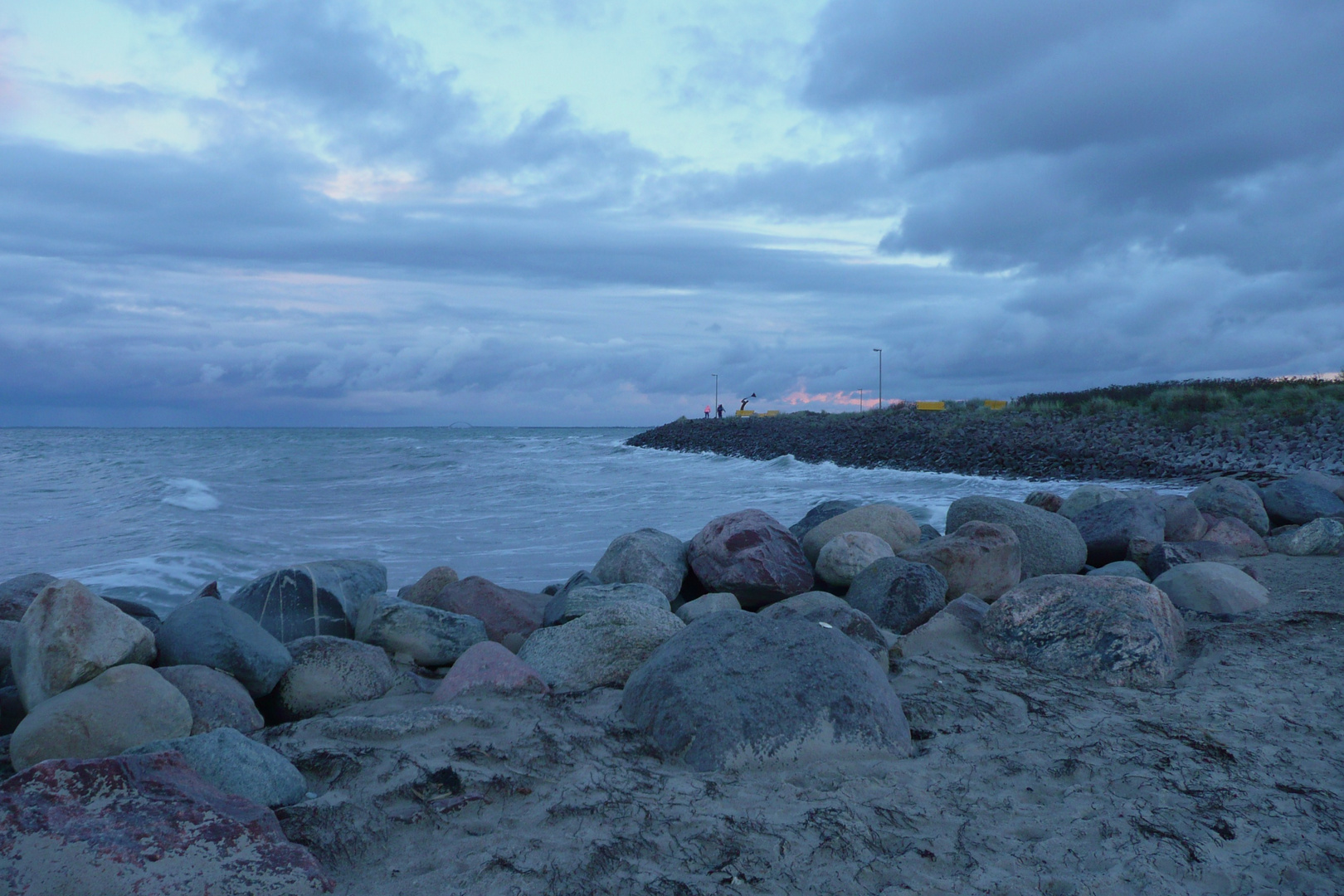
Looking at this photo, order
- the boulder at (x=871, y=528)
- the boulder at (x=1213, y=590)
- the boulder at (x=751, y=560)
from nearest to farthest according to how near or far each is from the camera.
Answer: the boulder at (x=1213, y=590)
the boulder at (x=751, y=560)
the boulder at (x=871, y=528)

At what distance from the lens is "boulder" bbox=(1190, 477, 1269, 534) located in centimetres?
842

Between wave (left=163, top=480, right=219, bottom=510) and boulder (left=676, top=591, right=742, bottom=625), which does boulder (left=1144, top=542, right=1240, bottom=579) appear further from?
wave (left=163, top=480, right=219, bottom=510)

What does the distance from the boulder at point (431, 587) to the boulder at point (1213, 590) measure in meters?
5.19

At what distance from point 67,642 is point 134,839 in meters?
1.76

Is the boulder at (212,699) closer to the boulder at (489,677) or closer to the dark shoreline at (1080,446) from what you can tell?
the boulder at (489,677)

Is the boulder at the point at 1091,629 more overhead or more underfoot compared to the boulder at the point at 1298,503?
more underfoot

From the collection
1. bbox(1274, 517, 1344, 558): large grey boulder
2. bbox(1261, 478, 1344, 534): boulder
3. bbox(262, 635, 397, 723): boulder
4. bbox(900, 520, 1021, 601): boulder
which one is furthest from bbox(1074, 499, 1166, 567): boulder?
bbox(262, 635, 397, 723): boulder

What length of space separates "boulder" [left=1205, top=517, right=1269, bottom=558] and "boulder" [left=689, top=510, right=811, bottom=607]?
418 centimetres

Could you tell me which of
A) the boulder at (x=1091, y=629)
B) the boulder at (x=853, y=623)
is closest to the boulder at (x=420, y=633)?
the boulder at (x=853, y=623)

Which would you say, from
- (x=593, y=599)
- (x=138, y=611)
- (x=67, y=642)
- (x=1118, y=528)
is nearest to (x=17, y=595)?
(x=138, y=611)

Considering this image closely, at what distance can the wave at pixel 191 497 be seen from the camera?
1433 cm

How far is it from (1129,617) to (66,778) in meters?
4.75

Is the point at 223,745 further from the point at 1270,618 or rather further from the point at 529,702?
the point at 1270,618

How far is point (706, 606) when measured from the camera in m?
5.82
